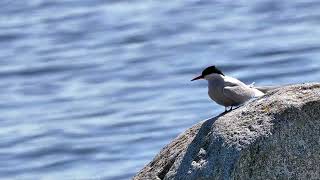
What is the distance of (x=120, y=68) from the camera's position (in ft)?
80.6

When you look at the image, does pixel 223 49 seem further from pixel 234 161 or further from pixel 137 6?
pixel 234 161

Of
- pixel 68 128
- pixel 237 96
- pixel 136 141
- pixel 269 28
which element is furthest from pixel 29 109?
pixel 237 96

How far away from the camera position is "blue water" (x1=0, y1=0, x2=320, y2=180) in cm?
2022

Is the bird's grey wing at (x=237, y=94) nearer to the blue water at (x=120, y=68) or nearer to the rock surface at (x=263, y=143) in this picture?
the rock surface at (x=263, y=143)

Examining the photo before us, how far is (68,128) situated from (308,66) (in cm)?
503

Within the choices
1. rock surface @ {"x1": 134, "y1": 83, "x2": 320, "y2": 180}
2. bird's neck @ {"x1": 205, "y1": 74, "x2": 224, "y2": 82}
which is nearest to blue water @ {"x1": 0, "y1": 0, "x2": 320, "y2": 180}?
bird's neck @ {"x1": 205, "y1": 74, "x2": 224, "y2": 82}

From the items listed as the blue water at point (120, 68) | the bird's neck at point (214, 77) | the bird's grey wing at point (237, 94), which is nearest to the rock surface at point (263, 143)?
the bird's grey wing at point (237, 94)

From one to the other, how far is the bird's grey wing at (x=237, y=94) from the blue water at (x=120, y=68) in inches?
320

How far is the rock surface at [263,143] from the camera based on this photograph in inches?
333

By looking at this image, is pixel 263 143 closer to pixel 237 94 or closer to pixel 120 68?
pixel 237 94

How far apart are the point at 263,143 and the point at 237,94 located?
138cm

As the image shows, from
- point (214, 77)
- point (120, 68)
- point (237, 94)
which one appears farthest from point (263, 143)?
point (120, 68)

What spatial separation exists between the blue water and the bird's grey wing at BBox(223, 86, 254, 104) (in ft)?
26.7

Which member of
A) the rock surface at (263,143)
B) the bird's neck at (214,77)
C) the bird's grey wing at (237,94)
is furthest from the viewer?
the bird's neck at (214,77)
